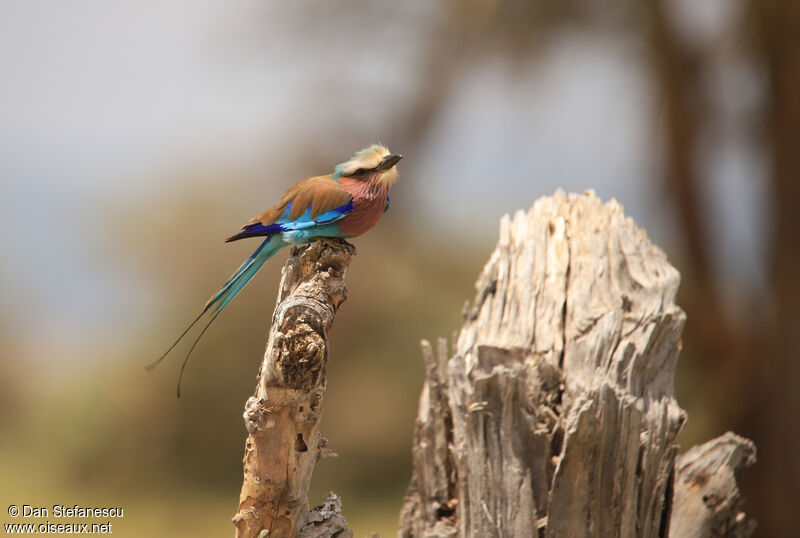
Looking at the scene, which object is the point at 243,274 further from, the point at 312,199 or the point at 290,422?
the point at 290,422

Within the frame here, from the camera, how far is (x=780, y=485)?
11.3ft

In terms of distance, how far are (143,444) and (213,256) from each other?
3.50 ft

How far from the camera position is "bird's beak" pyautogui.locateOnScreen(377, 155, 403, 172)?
1775mm

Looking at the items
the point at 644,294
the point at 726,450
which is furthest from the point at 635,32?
the point at 726,450

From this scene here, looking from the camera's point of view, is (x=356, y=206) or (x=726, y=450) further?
(x=726, y=450)

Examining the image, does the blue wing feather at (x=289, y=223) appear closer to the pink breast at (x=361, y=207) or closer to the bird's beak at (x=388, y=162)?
the pink breast at (x=361, y=207)

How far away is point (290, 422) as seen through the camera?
146cm

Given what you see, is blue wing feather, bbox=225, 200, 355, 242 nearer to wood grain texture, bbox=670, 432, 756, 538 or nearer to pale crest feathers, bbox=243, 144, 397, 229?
pale crest feathers, bbox=243, 144, 397, 229

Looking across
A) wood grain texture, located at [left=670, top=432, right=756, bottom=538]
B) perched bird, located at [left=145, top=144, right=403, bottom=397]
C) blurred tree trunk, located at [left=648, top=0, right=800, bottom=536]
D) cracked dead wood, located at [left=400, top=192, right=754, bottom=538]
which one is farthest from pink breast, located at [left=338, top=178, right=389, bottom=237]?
blurred tree trunk, located at [left=648, top=0, right=800, bottom=536]

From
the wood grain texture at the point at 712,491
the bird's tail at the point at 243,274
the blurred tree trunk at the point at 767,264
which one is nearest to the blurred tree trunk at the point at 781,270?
the blurred tree trunk at the point at 767,264

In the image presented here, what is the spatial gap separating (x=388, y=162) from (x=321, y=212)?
213 millimetres

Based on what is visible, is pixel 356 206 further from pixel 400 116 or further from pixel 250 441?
pixel 400 116

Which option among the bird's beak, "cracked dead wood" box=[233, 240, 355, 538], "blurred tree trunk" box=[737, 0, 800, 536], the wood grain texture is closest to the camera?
"cracked dead wood" box=[233, 240, 355, 538]

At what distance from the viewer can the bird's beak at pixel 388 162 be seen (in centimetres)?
178
